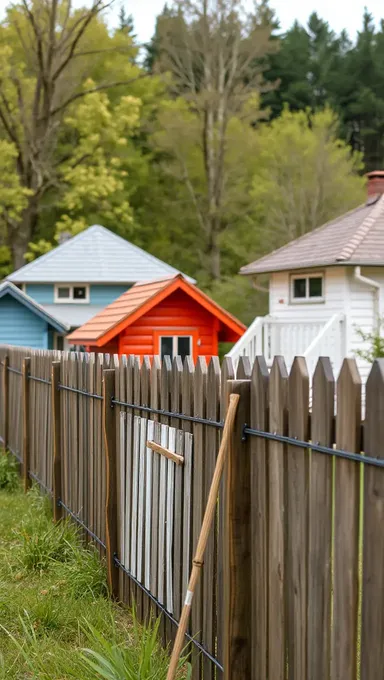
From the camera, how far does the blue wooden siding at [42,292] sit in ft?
112

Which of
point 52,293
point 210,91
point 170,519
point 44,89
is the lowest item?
point 170,519

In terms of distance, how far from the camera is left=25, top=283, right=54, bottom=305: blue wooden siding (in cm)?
3416

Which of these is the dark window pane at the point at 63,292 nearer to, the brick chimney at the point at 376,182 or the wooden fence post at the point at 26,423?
the brick chimney at the point at 376,182

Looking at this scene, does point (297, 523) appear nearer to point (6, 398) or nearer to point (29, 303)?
point (6, 398)

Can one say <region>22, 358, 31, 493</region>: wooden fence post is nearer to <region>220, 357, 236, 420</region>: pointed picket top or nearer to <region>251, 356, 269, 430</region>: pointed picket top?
<region>220, 357, 236, 420</region>: pointed picket top

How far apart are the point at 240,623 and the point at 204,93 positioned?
40613 millimetres

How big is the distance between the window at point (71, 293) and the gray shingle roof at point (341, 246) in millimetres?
9268

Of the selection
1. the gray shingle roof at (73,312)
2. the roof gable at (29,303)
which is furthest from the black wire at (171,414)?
the gray shingle roof at (73,312)

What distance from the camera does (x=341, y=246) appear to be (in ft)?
74.9

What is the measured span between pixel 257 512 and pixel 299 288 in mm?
21308

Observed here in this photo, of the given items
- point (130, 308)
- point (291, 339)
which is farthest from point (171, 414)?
point (291, 339)

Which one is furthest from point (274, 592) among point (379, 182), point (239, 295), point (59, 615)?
point (239, 295)

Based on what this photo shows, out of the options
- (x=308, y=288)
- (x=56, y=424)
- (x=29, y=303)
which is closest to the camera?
(x=56, y=424)

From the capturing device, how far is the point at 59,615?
18.8 feet
